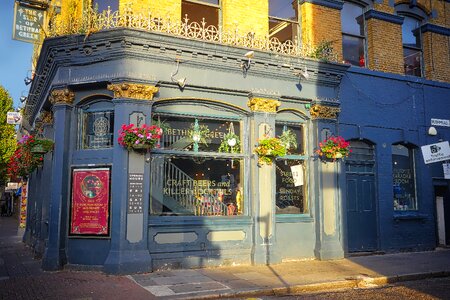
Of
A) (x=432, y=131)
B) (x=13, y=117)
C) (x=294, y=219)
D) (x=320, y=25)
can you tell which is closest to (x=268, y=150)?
(x=294, y=219)

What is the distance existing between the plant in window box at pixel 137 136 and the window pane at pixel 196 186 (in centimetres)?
78

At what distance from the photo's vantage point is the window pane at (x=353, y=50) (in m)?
13.3

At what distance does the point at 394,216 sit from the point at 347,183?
1.99 meters

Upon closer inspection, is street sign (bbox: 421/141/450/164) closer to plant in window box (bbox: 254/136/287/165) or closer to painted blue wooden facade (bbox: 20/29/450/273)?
painted blue wooden facade (bbox: 20/29/450/273)

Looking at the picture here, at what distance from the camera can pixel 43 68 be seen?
11.6 metres

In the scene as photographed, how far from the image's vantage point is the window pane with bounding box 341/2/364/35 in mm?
13484

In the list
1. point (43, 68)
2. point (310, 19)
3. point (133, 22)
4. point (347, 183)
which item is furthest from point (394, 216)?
point (43, 68)

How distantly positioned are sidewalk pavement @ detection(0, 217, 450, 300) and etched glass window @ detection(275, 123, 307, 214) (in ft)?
5.34

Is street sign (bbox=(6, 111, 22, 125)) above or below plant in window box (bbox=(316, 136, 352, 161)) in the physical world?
above

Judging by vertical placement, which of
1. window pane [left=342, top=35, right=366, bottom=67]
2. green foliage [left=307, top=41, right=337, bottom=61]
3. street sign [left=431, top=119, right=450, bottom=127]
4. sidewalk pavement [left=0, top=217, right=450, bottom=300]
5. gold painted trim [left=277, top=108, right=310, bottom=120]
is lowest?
sidewalk pavement [left=0, top=217, right=450, bottom=300]

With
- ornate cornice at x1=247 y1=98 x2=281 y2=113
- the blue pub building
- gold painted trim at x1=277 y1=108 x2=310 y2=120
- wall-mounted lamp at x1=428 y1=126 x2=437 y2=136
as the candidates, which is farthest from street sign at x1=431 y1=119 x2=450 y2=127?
ornate cornice at x1=247 y1=98 x2=281 y2=113

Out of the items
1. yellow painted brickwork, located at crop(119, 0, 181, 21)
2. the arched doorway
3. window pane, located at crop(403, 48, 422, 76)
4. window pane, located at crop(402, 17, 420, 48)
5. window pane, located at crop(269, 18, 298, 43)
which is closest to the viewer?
yellow painted brickwork, located at crop(119, 0, 181, 21)

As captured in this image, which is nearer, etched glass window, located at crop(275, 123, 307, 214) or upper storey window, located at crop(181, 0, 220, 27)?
upper storey window, located at crop(181, 0, 220, 27)

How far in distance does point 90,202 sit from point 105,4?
209 inches
